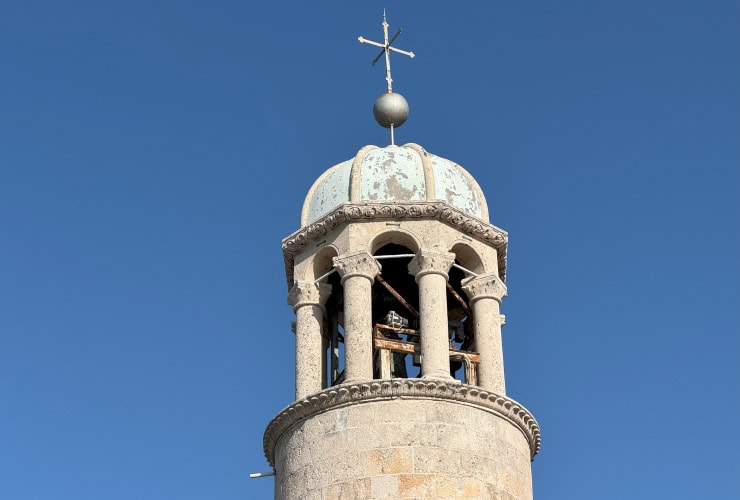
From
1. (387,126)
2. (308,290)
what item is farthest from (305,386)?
(387,126)

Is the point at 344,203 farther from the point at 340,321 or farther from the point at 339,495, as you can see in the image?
the point at 339,495

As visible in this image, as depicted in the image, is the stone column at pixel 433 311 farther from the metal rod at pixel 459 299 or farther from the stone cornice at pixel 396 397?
the metal rod at pixel 459 299

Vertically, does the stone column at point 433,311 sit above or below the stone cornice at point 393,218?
below

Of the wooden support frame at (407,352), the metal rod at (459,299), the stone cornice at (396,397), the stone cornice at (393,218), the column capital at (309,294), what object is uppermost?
the stone cornice at (393,218)

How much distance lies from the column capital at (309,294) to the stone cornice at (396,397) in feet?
7.78

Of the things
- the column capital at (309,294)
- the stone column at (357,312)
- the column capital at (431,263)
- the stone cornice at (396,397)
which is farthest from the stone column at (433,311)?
the column capital at (309,294)

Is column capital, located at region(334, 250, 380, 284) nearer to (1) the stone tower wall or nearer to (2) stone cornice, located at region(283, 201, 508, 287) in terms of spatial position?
(2) stone cornice, located at region(283, 201, 508, 287)

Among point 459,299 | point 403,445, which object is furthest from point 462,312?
point 403,445

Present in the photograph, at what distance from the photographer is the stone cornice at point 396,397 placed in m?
23.2

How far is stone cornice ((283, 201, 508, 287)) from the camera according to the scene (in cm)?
2531

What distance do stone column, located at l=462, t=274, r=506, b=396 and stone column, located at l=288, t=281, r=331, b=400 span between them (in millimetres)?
2536

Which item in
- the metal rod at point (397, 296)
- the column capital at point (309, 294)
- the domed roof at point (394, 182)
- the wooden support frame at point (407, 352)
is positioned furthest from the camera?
the domed roof at point (394, 182)

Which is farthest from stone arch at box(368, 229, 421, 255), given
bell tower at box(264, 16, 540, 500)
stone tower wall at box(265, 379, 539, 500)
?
stone tower wall at box(265, 379, 539, 500)

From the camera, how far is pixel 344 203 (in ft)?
83.5
